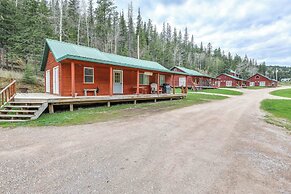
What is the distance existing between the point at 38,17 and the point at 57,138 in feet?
76.6

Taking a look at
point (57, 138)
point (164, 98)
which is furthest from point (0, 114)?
point (164, 98)

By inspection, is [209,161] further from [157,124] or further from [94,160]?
[157,124]

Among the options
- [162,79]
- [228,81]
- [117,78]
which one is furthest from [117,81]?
[228,81]

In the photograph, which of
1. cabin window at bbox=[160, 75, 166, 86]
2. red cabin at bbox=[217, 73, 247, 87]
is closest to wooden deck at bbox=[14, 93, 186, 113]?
cabin window at bbox=[160, 75, 166, 86]

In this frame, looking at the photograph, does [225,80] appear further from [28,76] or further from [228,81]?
[28,76]

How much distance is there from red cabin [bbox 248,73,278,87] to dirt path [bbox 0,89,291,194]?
66995 millimetres

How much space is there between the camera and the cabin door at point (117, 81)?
526 inches

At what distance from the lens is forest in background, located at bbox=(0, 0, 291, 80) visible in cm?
2072

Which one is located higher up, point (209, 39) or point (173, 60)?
point (209, 39)

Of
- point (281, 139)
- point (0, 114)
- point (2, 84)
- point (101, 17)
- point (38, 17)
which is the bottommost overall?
point (281, 139)

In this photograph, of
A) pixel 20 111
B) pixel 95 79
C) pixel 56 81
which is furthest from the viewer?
pixel 95 79

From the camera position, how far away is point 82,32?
36.3 m

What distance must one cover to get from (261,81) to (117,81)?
64.9m

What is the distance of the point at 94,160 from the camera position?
3.46 m
